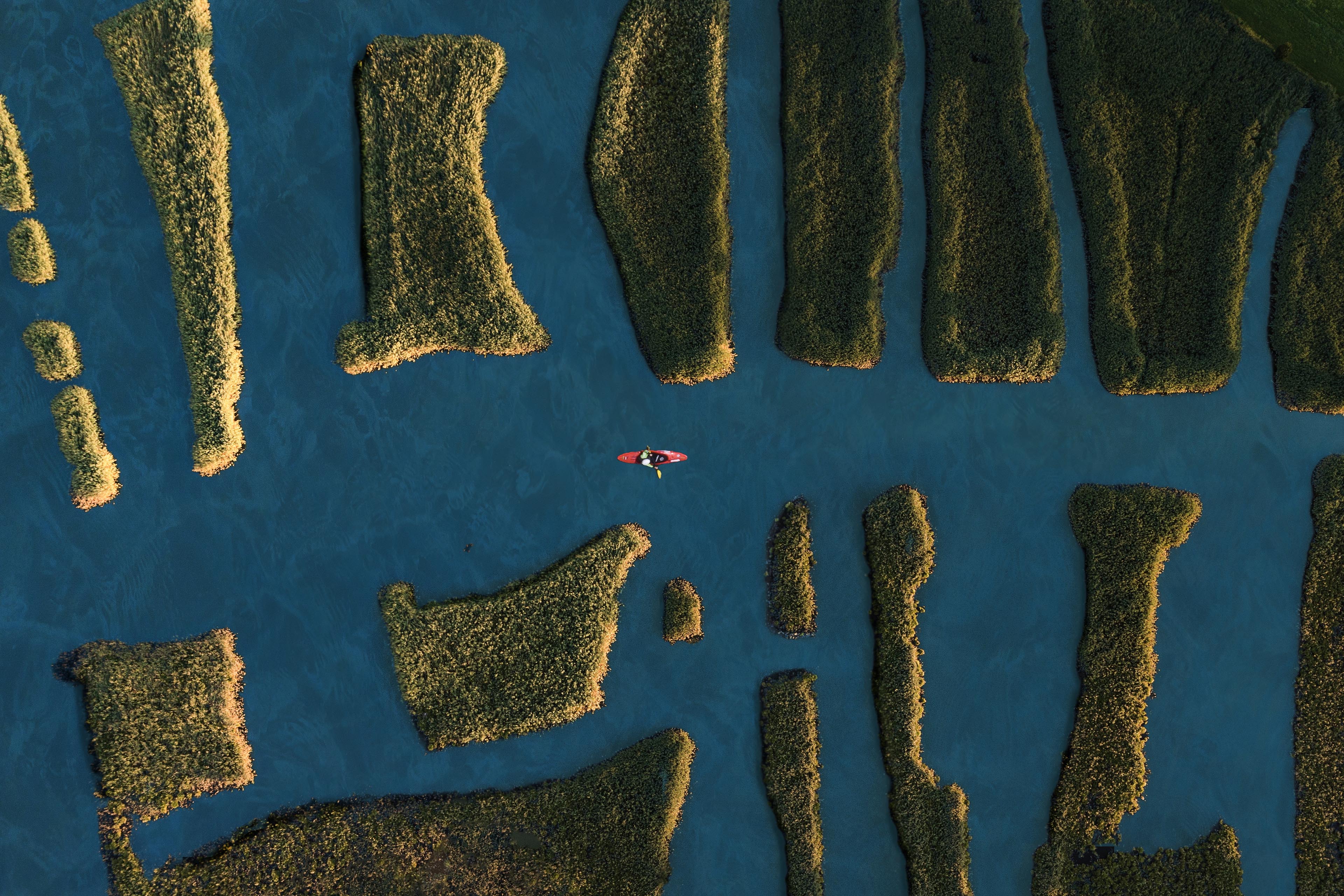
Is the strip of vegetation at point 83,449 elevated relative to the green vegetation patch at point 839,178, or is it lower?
lower

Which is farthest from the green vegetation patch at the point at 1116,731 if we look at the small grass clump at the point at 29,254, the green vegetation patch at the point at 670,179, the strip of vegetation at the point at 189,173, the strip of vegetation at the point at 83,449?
the small grass clump at the point at 29,254

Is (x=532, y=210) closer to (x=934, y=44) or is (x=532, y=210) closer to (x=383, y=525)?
(x=383, y=525)

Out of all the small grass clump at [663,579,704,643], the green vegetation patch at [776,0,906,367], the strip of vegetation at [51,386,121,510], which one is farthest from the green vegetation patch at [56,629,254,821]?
the green vegetation patch at [776,0,906,367]

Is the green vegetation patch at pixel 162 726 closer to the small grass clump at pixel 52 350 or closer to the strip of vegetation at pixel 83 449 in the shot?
the strip of vegetation at pixel 83 449

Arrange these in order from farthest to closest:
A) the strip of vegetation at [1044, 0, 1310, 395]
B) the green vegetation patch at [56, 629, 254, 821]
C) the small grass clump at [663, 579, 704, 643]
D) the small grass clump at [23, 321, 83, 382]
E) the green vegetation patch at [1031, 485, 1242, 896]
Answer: the strip of vegetation at [1044, 0, 1310, 395] < the green vegetation patch at [1031, 485, 1242, 896] < the small grass clump at [663, 579, 704, 643] < the small grass clump at [23, 321, 83, 382] < the green vegetation patch at [56, 629, 254, 821]

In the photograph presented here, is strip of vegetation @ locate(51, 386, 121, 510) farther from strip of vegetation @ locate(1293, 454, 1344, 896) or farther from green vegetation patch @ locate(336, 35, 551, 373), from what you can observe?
strip of vegetation @ locate(1293, 454, 1344, 896)

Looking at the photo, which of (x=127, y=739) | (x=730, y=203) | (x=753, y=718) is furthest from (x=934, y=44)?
(x=127, y=739)
